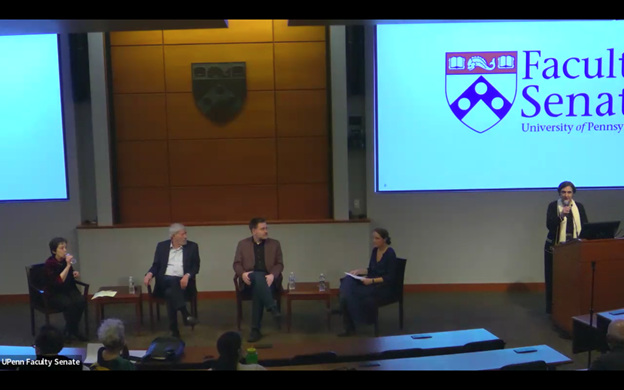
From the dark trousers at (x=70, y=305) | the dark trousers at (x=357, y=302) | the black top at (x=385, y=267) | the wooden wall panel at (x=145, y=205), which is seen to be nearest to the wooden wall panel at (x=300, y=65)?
the wooden wall panel at (x=145, y=205)

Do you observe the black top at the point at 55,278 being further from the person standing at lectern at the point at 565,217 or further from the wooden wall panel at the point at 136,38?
the person standing at lectern at the point at 565,217

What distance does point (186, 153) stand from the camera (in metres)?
7.30

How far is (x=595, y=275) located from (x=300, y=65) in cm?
414

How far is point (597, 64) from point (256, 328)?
5.12 m

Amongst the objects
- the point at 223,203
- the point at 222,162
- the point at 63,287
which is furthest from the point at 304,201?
the point at 63,287

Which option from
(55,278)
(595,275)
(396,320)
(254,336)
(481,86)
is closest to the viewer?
(595,275)

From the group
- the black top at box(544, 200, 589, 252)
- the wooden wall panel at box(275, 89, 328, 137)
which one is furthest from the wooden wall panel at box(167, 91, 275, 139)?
the black top at box(544, 200, 589, 252)

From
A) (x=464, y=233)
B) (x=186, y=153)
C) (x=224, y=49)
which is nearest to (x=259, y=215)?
(x=186, y=153)

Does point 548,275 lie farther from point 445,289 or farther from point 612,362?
point 612,362

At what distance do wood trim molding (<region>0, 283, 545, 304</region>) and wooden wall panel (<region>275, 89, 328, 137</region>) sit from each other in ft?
7.22

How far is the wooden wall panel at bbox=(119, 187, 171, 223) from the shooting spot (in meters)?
7.39

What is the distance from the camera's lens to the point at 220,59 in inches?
282

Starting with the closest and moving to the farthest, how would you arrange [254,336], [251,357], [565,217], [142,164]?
[251,357], [254,336], [565,217], [142,164]

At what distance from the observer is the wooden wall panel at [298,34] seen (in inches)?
282
